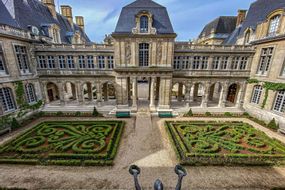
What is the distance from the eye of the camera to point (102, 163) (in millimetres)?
9508

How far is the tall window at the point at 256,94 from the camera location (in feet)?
60.0

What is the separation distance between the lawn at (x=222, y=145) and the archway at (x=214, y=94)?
7647 mm

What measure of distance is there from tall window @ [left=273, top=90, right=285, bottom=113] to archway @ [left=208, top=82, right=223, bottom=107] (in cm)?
734

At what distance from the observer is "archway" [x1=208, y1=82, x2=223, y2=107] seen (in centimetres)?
2318

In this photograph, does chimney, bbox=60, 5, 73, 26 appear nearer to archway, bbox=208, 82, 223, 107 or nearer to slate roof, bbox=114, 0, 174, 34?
slate roof, bbox=114, 0, 174, 34

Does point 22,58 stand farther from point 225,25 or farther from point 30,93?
point 225,25

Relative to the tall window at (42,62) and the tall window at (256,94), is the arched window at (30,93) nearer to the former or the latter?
the tall window at (42,62)

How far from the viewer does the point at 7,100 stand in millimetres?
15203

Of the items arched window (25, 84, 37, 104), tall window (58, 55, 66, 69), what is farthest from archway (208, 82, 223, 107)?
arched window (25, 84, 37, 104)

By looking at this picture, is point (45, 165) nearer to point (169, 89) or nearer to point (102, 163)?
point (102, 163)

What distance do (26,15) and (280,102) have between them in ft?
122

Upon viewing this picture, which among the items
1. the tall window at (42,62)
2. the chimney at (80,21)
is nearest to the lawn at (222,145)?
the tall window at (42,62)

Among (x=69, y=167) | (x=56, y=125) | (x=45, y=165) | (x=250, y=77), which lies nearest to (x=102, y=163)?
(x=69, y=167)

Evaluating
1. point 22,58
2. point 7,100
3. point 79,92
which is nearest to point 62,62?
point 22,58
